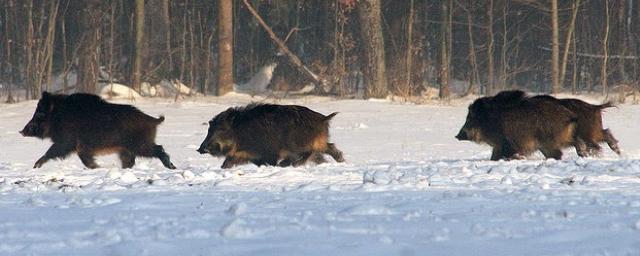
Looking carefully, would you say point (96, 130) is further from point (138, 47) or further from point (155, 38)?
point (155, 38)

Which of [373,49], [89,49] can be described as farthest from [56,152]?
[89,49]

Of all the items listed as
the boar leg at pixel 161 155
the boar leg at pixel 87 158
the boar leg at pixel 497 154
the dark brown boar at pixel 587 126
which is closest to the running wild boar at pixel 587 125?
the dark brown boar at pixel 587 126

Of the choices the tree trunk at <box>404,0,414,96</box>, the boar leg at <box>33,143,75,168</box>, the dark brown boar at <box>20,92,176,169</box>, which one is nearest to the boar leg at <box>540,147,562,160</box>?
the dark brown boar at <box>20,92,176,169</box>

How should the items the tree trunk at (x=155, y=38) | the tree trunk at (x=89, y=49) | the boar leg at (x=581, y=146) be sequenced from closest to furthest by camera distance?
the boar leg at (x=581, y=146), the tree trunk at (x=89, y=49), the tree trunk at (x=155, y=38)

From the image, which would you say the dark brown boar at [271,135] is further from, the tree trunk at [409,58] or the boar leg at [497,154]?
the tree trunk at [409,58]

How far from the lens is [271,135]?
43.9ft

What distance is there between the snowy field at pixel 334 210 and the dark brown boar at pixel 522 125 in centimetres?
34

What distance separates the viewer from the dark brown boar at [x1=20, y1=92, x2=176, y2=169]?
13.6 meters

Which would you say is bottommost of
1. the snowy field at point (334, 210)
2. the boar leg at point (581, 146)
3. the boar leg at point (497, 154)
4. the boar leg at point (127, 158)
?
the boar leg at point (127, 158)

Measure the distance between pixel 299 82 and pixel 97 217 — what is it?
29301 millimetres

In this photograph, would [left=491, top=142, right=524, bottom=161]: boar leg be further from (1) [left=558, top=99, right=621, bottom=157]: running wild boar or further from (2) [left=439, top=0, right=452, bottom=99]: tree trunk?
(2) [left=439, top=0, right=452, bottom=99]: tree trunk

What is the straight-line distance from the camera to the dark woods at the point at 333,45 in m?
32.2

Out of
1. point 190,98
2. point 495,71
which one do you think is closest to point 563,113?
point 190,98

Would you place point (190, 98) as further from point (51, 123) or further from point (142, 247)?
point (142, 247)
